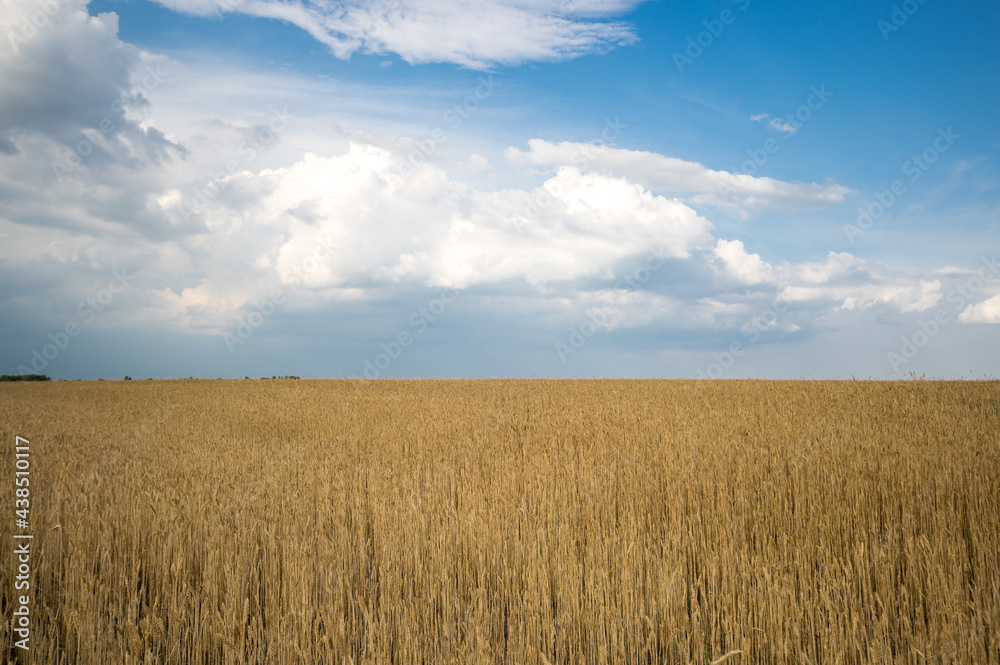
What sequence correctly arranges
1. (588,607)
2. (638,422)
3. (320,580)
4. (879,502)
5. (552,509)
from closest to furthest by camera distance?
1. (588,607)
2. (320,580)
3. (552,509)
4. (879,502)
5. (638,422)

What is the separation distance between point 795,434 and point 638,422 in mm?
2611

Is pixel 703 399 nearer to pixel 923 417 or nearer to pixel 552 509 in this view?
pixel 923 417

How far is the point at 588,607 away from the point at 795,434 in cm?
642

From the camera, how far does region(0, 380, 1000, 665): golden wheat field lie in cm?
308

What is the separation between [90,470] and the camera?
6.95m

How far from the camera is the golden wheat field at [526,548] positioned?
3084 mm

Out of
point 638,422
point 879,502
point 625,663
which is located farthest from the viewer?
point 638,422

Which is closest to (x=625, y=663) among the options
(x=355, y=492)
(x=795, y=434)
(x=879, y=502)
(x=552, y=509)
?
(x=552, y=509)

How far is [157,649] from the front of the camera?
311cm

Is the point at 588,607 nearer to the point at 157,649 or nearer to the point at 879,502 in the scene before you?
the point at 157,649

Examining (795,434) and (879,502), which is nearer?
(879,502)

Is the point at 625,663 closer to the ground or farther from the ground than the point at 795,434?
closer to the ground

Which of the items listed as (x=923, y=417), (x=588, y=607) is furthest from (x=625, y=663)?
(x=923, y=417)

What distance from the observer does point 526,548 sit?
162 inches
